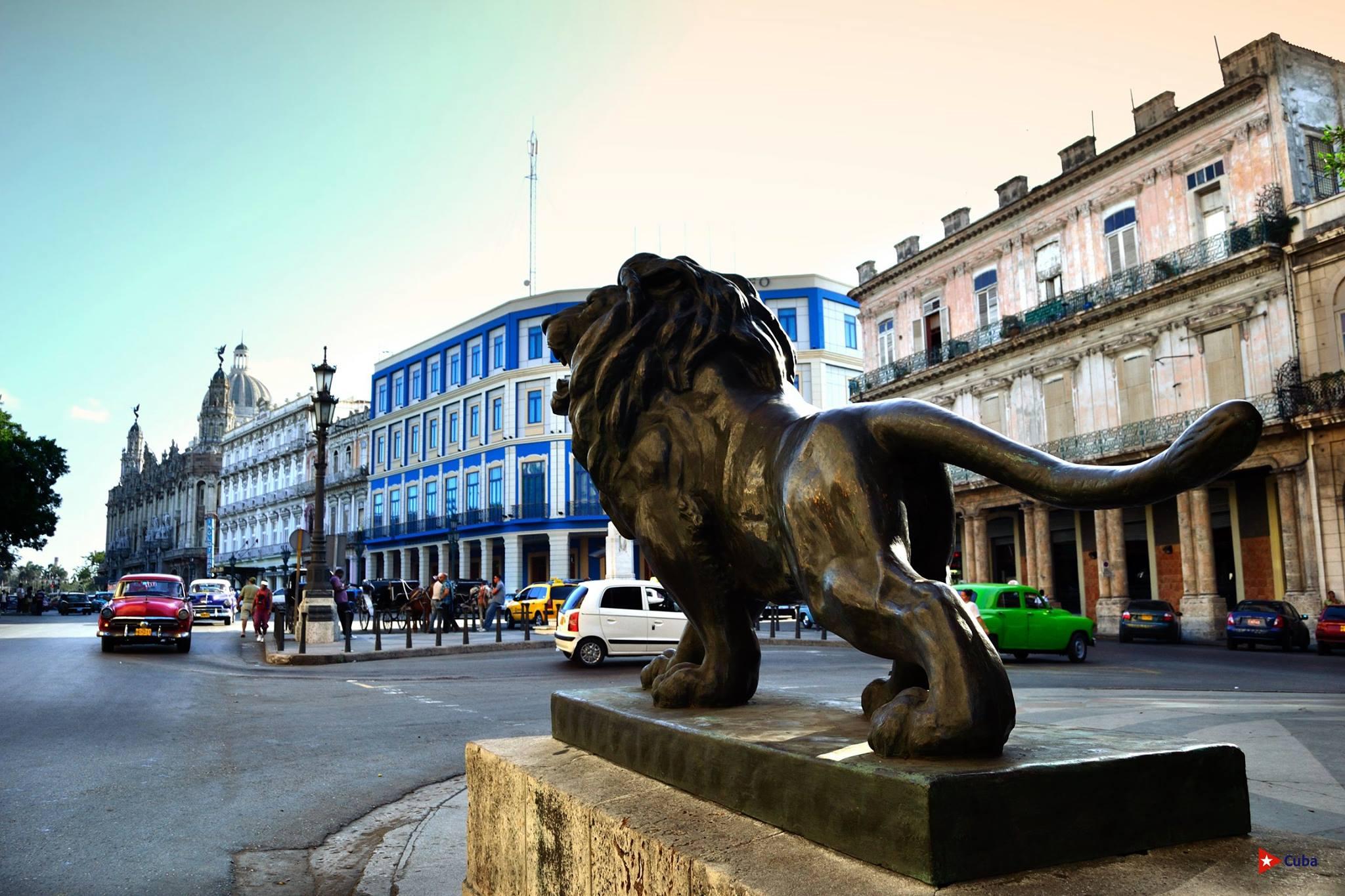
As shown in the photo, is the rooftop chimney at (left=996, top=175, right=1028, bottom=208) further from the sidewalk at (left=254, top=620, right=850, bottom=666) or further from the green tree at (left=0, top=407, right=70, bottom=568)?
the green tree at (left=0, top=407, right=70, bottom=568)

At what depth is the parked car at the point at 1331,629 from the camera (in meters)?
18.0

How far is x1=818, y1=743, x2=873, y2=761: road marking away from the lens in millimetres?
1596

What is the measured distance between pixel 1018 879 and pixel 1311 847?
582mm

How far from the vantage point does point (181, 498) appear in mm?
94938

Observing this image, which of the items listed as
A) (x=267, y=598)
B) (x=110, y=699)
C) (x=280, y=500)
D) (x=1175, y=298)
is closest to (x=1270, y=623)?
(x=1175, y=298)

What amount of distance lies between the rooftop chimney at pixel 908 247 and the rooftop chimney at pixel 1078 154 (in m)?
6.45

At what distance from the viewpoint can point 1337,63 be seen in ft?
77.8

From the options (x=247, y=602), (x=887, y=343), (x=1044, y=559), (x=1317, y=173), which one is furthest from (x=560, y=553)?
(x=1317, y=173)

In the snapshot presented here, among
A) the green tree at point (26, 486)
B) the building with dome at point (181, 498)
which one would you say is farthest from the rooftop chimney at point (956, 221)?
the building with dome at point (181, 498)

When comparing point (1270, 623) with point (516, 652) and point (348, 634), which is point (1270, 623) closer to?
point (516, 652)

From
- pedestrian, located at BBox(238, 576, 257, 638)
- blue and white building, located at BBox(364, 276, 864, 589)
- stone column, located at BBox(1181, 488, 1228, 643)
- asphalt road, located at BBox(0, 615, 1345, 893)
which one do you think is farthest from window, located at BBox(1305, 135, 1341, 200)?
pedestrian, located at BBox(238, 576, 257, 638)

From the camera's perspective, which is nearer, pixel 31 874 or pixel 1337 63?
pixel 31 874

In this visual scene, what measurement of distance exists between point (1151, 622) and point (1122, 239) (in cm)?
1043

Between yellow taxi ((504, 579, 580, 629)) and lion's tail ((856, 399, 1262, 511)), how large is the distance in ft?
89.8
